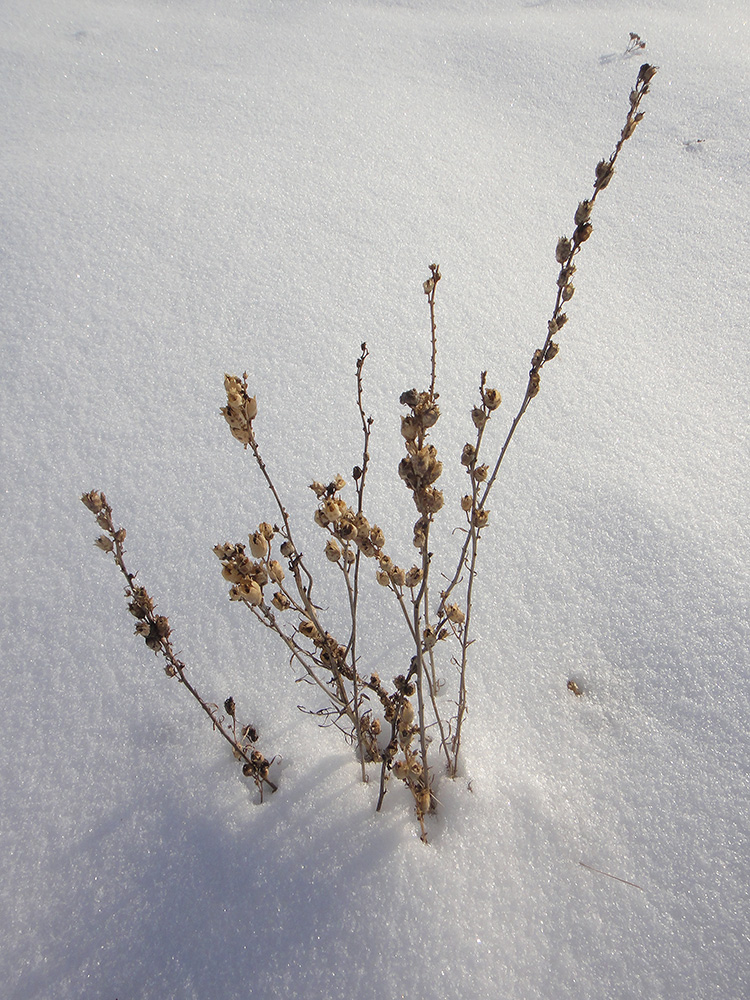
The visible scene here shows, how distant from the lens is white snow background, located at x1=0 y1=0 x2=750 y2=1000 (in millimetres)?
866

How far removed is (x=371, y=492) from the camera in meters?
1.39

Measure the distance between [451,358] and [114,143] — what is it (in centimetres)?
154

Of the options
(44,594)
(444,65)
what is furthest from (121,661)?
(444,65)

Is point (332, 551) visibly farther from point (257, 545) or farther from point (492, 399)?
point (492, 399)

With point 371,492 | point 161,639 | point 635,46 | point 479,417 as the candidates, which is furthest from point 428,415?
point 635,46

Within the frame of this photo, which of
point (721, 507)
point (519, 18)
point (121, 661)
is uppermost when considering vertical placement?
point (519, 18)

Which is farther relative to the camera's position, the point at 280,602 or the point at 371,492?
the point at 371,492

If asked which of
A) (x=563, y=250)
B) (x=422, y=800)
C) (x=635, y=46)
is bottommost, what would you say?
(x=422, y=800)

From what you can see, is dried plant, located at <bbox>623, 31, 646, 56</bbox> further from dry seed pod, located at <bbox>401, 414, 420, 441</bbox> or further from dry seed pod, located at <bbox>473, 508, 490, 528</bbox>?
dry seed pod, located at <bbox>401, 414, 420, 441</bbox>

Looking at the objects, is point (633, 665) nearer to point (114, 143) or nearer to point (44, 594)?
point (44, 594)

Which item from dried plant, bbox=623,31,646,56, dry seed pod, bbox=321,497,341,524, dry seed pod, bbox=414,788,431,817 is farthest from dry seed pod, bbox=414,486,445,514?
dried plant, bbox=623,31,646,56

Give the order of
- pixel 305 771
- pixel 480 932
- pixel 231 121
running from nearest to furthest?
pixel 480 932 → pixel 305 771 → pixel 231 121

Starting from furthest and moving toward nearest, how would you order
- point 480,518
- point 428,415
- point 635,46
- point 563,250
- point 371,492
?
1. point 635,46
2. point 371,492
3. point 480,518
4. point 563,250
5. point 428,415

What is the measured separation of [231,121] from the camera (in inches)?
92.5
